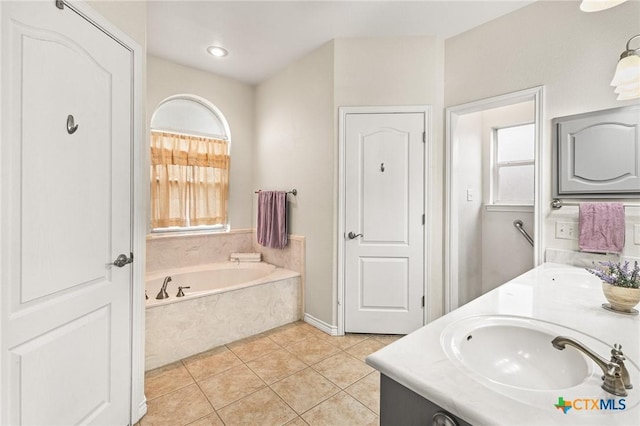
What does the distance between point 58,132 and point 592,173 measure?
9.49 feet

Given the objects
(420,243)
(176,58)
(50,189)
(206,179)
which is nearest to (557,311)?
(420,243)

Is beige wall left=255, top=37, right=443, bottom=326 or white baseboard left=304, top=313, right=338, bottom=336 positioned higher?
beige wall left=255, top=37, right=443, bottom=326

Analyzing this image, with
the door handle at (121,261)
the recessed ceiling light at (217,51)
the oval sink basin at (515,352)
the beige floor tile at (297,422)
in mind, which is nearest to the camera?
the oval sink basin at (515,352)

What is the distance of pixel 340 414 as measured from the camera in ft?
5.46

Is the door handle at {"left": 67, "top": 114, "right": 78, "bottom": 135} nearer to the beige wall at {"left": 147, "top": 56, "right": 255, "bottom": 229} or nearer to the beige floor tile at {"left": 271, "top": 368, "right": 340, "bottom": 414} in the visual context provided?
the beige floor tile at {"left": 271, "top": 368, "right": 340, "bottom": 414}

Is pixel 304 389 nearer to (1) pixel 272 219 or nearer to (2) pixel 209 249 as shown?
(1) pixel 272 219

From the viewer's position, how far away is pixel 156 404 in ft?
5.75

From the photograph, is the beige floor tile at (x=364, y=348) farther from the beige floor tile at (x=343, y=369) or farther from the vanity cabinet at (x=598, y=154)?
the vanity cabinet at (x=598, y=154)

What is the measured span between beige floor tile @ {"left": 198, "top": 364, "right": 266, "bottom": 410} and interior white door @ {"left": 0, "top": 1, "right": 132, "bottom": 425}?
18.7 inches

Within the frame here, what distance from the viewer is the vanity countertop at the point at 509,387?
1.84 ft

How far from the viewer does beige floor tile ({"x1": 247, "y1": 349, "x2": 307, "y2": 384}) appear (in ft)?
6.72

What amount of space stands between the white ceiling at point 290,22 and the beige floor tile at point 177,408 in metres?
2.80

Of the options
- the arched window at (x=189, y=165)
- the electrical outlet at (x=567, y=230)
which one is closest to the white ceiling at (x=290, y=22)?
the arched window at (x=189, y=165)

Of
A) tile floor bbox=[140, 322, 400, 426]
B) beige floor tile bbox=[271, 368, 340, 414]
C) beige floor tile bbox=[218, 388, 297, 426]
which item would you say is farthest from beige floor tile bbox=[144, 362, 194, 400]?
beige floor tile bbox=[271, 368, 340, 414]
